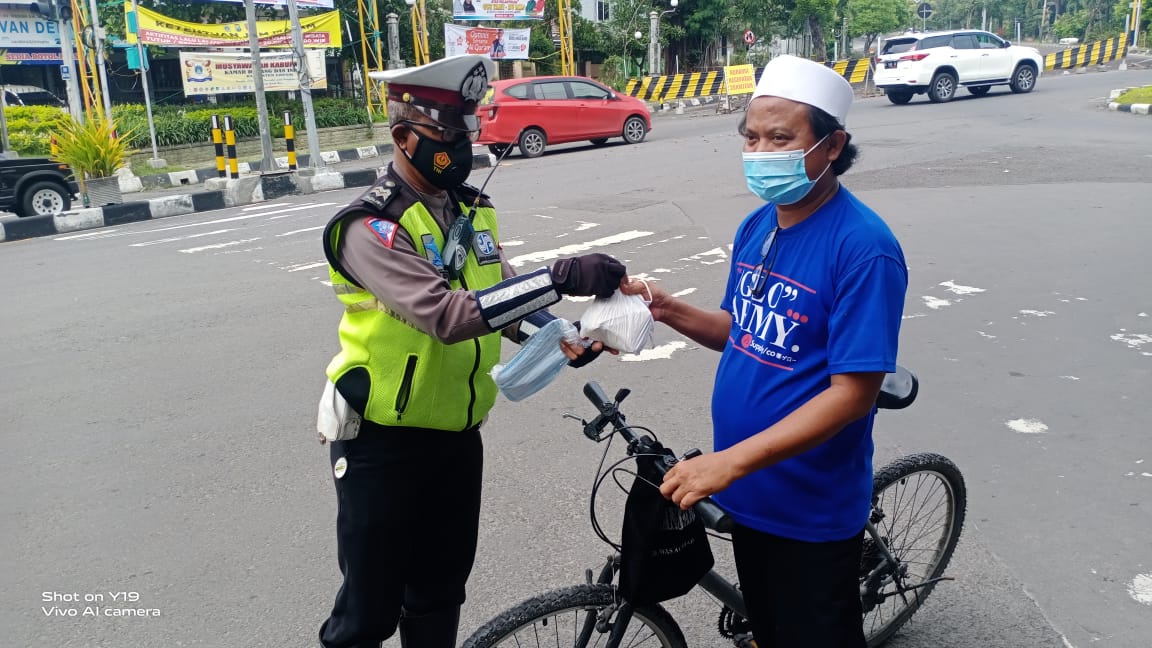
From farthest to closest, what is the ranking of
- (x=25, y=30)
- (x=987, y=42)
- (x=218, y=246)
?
(x=25, y=30) → (x=987, y=42) → (x=218, y=246)

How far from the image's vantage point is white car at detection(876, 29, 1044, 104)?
21.6 meters

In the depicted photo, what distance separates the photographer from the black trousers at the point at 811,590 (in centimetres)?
210

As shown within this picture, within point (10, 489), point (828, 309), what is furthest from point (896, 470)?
point (10, 489)

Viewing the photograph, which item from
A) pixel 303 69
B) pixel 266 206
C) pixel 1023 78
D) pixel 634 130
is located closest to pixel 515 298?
pixel 266 206

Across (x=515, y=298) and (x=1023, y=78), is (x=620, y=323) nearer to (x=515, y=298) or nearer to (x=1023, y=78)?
(x=515, y=298)

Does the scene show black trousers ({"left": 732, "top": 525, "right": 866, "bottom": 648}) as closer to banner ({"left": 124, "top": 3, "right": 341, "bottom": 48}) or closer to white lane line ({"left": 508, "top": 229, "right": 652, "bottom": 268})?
white lane line ({"left": 508, "top": 229, "right": 652, "bottom": 268})

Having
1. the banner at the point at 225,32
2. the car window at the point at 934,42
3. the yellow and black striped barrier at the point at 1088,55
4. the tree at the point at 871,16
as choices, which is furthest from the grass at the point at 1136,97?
the tree at the point at 871,16

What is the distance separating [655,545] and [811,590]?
369 mm

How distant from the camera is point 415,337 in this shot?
7.16 ft

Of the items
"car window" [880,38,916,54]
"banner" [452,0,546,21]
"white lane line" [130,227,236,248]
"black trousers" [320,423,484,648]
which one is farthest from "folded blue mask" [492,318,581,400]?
"banner" [452,0,546,21]

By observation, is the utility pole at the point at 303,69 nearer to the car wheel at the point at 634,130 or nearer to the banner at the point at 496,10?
the car wheel at the point at 634,130

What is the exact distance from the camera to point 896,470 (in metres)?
2.86

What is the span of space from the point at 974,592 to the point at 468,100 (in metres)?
2.41

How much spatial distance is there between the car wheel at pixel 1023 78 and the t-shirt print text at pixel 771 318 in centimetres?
2369
